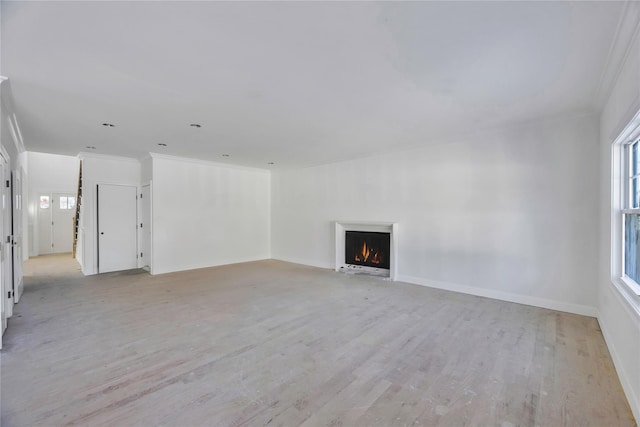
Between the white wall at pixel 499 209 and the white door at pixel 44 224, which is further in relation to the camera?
the white door at pixel 44 224

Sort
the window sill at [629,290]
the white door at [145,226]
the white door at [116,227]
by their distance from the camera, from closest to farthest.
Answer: the window sill at [629,290], the white door at [116,227], the white door at [145,226]

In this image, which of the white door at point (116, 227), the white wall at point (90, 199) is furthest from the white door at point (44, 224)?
the white door at point (116, 227)

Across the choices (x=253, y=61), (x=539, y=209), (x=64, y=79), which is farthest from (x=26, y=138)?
(x=539, y=209)

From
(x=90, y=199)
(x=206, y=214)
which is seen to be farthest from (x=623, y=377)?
(x=90, y=199)

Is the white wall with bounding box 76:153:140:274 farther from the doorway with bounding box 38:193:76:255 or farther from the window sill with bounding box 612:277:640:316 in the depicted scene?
the window sill with bounding box 612:277:640:316

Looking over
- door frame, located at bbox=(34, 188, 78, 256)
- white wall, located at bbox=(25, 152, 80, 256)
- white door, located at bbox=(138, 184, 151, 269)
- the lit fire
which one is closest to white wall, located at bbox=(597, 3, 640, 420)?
the lit fire

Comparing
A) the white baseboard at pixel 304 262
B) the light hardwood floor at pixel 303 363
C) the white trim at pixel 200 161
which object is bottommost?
the light hardwood floor at pixel 303 363

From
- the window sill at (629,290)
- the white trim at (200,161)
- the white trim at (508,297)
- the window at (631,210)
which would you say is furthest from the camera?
the white trim at (200,161)

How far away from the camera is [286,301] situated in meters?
4.32

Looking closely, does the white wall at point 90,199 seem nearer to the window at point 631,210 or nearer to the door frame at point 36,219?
the door frame at point 36,219

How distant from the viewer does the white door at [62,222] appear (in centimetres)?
942

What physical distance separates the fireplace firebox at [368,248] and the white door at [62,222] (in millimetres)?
9345

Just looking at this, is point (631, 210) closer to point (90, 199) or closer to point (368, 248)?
point (368, 248)

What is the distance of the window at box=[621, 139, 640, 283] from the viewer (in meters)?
2.47
